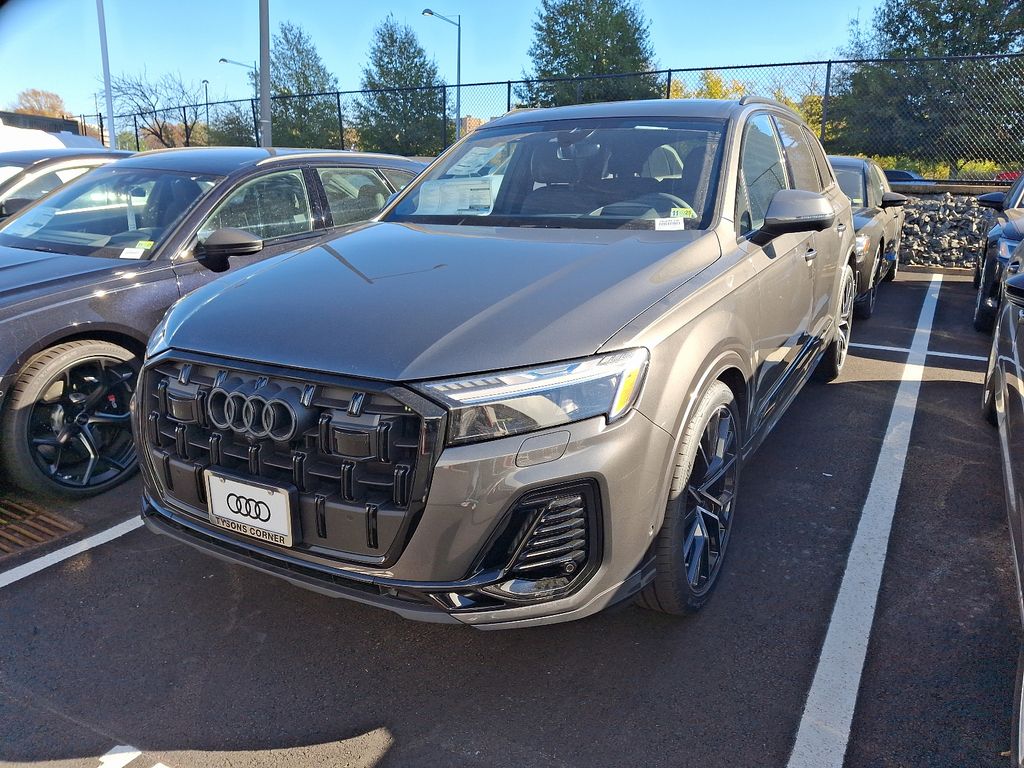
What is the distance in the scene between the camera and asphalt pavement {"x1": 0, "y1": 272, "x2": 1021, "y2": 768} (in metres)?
2.25

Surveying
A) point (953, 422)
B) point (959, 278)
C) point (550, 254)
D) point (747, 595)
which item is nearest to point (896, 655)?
point (747, 595)

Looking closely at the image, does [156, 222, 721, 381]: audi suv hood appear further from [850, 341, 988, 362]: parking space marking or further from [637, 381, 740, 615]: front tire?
[850, 341, 988, 362]: parking space marking

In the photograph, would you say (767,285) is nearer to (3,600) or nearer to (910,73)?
(3,600)

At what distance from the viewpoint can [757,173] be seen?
3559mm

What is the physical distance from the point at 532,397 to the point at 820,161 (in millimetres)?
3804

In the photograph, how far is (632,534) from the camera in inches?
87.7

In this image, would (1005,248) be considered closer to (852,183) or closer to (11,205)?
(852,183)

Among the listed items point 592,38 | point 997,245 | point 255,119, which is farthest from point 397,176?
point 592,38

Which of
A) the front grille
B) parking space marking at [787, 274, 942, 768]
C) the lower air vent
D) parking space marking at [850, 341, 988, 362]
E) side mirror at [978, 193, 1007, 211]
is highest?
side mirror at [978, 193, 1007, 211]

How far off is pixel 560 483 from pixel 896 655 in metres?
1.47

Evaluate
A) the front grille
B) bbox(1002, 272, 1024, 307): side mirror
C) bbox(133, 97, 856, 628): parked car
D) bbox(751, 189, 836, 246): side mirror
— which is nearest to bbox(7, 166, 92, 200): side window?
bbox(133, 97, 856, 628): parked car

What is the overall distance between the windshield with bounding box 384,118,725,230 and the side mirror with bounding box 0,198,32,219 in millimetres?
3819

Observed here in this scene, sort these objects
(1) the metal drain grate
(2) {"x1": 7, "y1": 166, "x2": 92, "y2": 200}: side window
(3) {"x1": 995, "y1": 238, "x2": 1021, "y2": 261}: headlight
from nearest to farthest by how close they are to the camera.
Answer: (1) the metal drain grate
(3) {"x1": 995, "y1": 238, "x2": 1021, "y2": 261}: headlight
(2) {"x1": 7, "y1": 166, "x2": 92, "y2": 200}: side window

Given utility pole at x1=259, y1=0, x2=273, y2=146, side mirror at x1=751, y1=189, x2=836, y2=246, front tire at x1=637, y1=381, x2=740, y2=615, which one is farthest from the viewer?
utility pole at x1=259, y1=0, x2=273, y2=146
